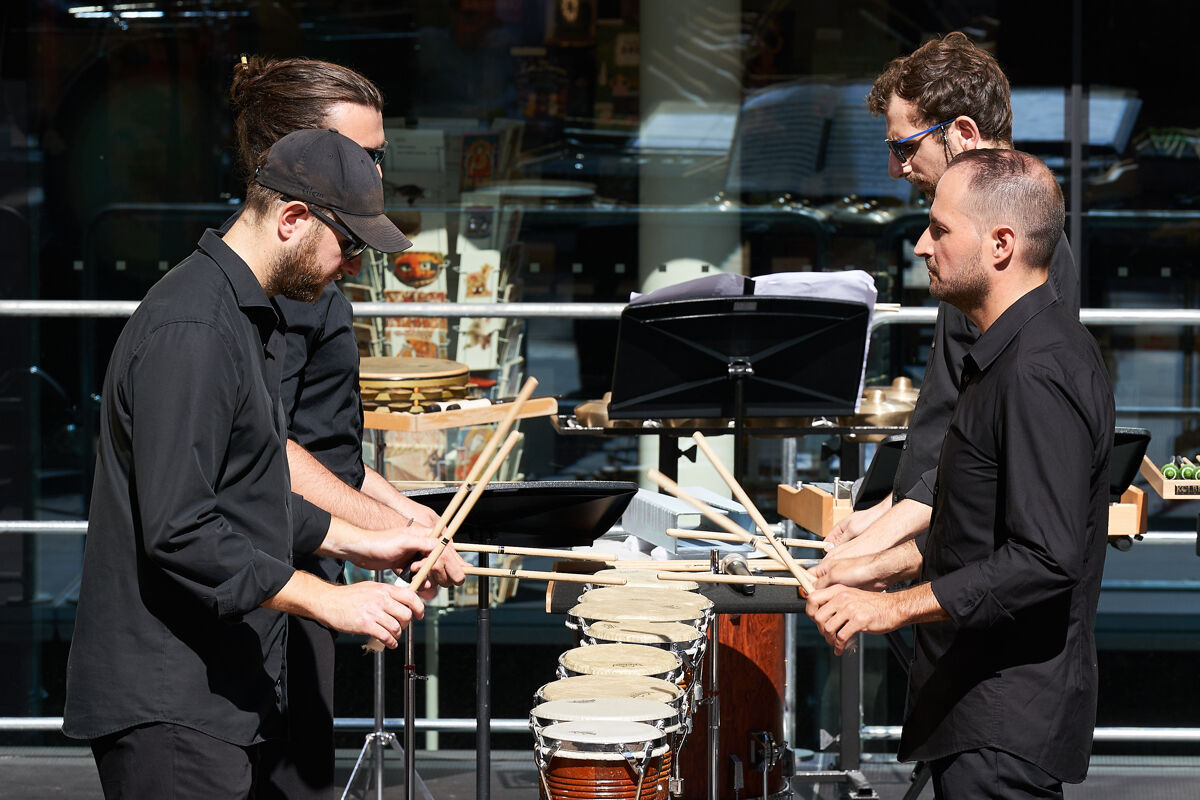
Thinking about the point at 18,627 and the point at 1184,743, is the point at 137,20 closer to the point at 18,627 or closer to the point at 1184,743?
the point at 18,627

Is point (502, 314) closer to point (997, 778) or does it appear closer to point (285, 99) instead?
point (285, 99)

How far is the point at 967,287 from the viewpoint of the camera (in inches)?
91.5

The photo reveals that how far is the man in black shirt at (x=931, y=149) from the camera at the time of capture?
2.81m

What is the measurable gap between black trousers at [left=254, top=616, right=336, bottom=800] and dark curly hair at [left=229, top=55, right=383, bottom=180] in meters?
0.90

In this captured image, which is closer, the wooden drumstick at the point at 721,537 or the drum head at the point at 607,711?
the drum head at the point at 607,711

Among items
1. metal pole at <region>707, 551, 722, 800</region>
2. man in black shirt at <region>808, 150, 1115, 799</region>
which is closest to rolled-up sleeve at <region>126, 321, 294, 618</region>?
man in black shirt at <region>808, 150, 1115, 799</region>

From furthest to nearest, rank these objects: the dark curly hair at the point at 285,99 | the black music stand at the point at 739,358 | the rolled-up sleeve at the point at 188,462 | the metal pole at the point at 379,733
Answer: the metal pole at the point at 379,733
the black music stand at the point at 739,358
the dark curly hair at the point at 285,99
the rolled-up sleeve at the point at 188,462

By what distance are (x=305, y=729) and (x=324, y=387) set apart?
0.66 metres

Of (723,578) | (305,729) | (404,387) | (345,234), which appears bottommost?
(305,729)

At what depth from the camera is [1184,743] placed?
487 cm

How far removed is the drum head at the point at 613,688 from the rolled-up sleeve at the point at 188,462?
32.1 inches

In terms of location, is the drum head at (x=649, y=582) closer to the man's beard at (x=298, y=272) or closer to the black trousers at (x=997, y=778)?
the black trousers at (x=997, y=778)

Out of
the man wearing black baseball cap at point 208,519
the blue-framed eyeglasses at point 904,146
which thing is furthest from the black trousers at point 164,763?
the blue-framed eyeglasses at point 904,146

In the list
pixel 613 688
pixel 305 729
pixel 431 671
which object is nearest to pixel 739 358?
pixel 613 688
